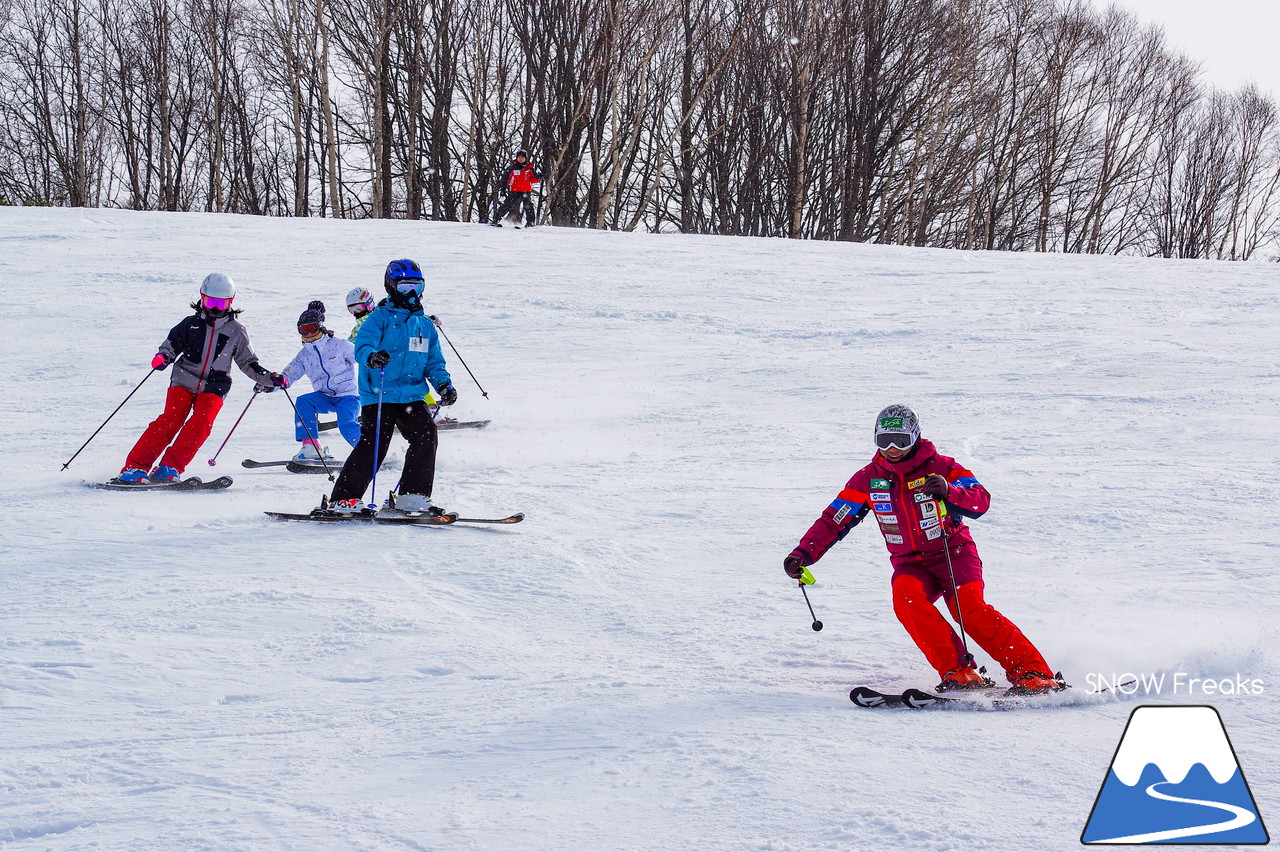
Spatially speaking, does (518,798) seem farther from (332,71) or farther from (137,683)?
(332,71)

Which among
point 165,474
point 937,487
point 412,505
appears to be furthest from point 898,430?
point 165,474

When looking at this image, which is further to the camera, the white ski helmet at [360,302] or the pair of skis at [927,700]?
the white ski helmet at [360,302]

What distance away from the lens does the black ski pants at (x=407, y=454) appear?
246 inches

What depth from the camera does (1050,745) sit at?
331 centimetres

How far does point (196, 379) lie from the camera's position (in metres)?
7.30

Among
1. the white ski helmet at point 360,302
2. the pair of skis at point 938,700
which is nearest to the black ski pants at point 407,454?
the white ski helmet at point 360,302

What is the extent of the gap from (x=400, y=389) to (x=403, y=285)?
59cm

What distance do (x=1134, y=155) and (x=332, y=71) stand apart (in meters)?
29.0

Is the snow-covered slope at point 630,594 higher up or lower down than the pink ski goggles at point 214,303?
lower down

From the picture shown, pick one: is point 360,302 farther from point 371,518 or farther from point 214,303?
point 371,518

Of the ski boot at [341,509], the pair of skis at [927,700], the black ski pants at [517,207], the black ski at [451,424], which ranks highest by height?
the black ski pants at [517,207]
